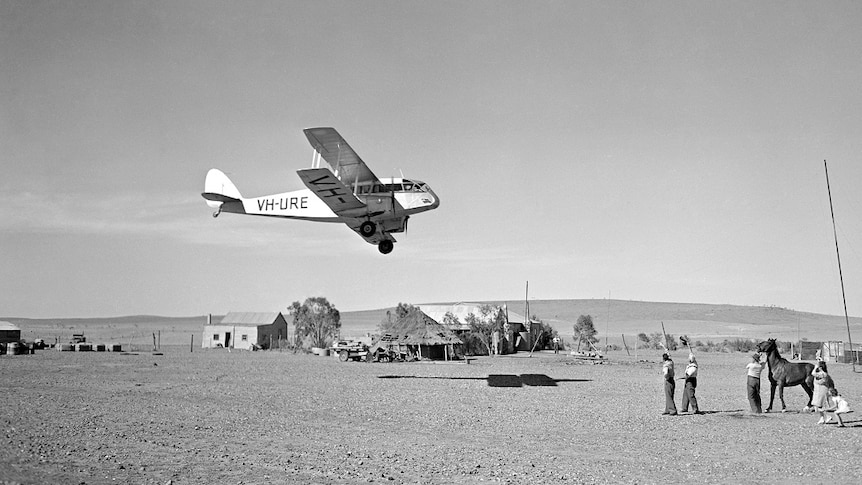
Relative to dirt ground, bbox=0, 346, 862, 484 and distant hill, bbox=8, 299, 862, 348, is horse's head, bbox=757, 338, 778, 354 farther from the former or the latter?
distant hill, bbox=8, 299, 862, 348

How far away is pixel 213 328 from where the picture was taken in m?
70.8

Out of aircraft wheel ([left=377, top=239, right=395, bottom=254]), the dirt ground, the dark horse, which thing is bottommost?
the dirt ground

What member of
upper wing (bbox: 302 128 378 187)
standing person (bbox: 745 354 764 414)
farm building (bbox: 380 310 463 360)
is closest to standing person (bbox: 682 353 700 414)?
standing person (bbox: 745 354 764 414)

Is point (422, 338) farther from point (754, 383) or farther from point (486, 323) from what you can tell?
point (754, 383)

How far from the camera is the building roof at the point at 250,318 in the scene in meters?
70.4

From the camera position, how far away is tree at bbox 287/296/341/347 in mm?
68312

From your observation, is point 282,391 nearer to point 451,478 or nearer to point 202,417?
point 202,417

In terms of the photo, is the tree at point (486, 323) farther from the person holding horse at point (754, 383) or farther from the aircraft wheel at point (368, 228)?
the person holding horse at point (754, 383)

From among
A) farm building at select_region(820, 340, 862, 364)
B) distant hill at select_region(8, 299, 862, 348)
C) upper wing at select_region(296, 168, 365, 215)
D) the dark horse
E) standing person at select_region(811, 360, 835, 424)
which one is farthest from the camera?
distant hill at select_region(8, 299, 862, 348)

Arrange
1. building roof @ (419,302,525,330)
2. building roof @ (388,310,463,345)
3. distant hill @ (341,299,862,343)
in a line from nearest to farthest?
building roof @ (388,310,463,345)
building roof @ (419,302,525,330)
distant hill @ (341,299,862,343)

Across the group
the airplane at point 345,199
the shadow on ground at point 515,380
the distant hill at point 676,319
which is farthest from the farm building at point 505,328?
the airplane at point 345,199

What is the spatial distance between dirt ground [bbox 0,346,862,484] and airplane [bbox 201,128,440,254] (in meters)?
5.81

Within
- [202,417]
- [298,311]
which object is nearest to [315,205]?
[202,417]

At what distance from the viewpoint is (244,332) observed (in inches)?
2741
